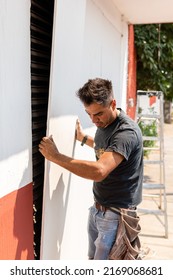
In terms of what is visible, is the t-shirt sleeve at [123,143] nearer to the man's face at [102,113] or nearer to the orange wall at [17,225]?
the man's face at [102,113]

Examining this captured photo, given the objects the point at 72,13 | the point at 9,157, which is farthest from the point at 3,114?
the point at 72,13

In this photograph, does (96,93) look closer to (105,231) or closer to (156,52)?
(105,231)

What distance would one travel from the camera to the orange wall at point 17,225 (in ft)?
5.50

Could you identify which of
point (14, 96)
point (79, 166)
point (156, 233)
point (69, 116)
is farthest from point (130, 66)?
point (14, 96)

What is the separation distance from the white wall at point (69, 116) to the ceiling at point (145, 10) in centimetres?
90

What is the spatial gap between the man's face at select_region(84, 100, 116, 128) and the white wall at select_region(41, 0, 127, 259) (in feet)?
0.58

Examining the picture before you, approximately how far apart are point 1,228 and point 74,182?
1180 mm

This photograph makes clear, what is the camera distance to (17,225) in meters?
1.81

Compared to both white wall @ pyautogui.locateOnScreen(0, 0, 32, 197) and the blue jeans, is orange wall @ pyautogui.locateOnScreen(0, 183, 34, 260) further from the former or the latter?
the blue jeans

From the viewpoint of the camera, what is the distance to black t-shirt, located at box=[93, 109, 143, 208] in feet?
7.03

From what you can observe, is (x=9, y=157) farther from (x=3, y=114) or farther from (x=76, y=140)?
(x=76, y=140)

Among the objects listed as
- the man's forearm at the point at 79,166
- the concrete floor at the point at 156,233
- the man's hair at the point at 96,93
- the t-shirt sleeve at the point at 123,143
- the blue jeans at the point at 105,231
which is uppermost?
the man's hair at the point at 96,93

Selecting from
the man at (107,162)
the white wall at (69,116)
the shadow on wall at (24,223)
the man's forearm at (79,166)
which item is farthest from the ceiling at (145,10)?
the shadow on wall at (24,223)

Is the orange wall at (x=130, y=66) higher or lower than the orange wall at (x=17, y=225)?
higher
